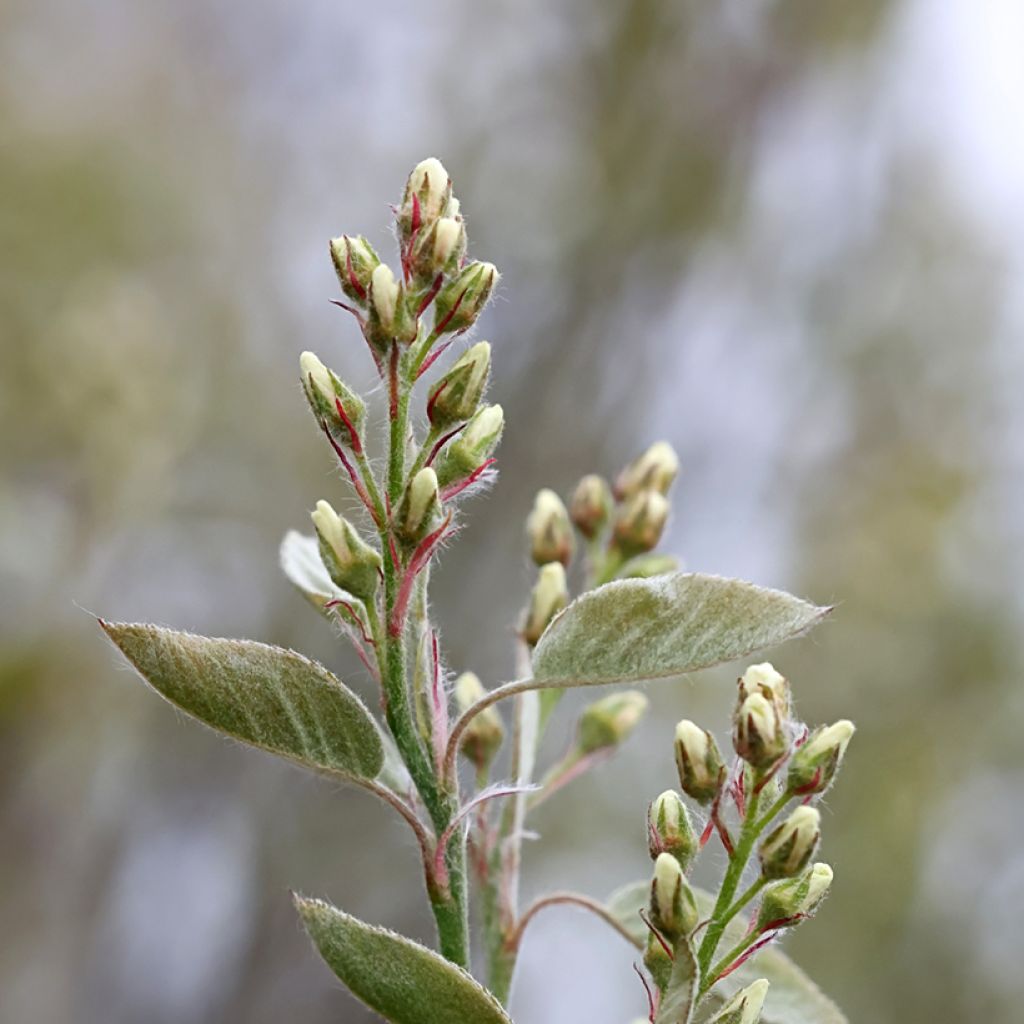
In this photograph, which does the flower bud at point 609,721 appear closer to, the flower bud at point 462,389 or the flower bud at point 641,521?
the flower bud at point 641,521

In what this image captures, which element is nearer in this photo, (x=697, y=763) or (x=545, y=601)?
(x=697, y=763)

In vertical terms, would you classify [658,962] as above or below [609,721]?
below

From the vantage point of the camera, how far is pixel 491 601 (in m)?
4.06

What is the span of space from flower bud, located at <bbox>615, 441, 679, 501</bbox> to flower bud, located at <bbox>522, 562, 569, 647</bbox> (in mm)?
163

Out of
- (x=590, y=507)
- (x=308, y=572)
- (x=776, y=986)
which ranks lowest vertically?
(x=776, y=986)

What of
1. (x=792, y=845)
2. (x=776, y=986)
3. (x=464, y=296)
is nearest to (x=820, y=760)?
(x=792, y=845)

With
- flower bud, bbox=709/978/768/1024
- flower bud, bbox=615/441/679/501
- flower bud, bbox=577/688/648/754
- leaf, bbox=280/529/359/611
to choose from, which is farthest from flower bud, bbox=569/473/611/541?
flower bud, bbox=709/978/768/1024

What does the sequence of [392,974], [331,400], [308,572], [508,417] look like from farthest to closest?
[508,417]
[308,572]
[331,400]
[392,974]

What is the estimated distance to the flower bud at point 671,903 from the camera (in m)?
0.57

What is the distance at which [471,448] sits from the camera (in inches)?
25.9

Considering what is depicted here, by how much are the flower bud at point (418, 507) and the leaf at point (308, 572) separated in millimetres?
84

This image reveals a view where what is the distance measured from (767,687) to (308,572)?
0.32 metres

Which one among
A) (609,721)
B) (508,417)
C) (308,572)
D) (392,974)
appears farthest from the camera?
(508,417)

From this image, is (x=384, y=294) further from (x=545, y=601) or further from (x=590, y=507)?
(x=590, y=507)
